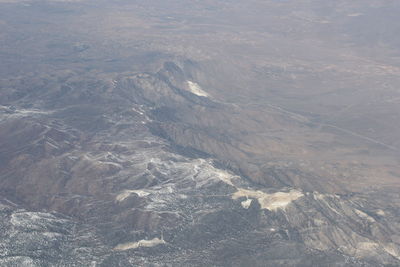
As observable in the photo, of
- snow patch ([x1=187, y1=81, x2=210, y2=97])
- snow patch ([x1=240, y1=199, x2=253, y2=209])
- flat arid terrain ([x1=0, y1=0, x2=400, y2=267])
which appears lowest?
snow patch ([x1=187, y1=81, x2=210, y2=97])

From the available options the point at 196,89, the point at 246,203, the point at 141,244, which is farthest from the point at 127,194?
the point at 196,89

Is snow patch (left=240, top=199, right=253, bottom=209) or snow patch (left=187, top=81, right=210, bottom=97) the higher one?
snow patch (left=240, top=199, right=253, bottom=209)

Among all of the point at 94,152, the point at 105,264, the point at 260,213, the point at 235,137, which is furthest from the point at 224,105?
the point at 105,264

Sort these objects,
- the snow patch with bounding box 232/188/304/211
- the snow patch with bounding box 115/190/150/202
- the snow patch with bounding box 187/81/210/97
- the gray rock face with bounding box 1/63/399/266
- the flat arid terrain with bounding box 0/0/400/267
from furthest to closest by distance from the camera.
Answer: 1. the snow patch with bounding box 187/81/210/97
2. the snow patch with bounding box 115/190/150/202
3. the snow patch with bounding box 232/188/304/211
4. the flat arid terrain with bounding box 0/0/400/267
5. the gray rock face with bounding box 1/63/399/266

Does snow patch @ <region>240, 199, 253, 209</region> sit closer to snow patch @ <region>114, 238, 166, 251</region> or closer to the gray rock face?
the gray rock face

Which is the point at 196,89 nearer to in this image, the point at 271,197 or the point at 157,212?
the point at 271,197

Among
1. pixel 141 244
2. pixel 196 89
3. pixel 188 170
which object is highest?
pixel 141 244

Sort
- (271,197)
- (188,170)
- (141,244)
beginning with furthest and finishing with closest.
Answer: (188,170) → (271,197) → (141,244)

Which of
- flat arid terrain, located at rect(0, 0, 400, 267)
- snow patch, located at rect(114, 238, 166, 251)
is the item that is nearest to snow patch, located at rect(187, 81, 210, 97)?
flat arid terrain, located at rect(0, 0, 400, 267)

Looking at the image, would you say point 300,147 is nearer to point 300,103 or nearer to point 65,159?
point 300,103
